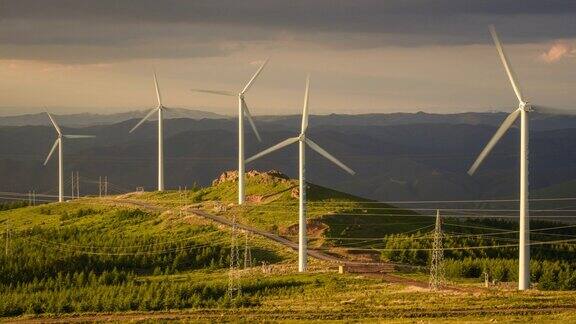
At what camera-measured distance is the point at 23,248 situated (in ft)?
588

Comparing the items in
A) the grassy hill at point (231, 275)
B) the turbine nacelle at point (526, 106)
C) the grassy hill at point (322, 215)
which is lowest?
the grassy hill at point (231, 275)

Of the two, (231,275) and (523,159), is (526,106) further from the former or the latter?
(231,275)

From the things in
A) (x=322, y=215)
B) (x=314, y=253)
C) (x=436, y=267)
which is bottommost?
(x=314, y=253)

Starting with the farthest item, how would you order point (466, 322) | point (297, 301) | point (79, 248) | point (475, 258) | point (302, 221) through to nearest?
point (79, 248)
point (475, 258)
point (302, 221)
point (297, 301)
point (466, 322)

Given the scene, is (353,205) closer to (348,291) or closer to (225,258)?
(225,258)

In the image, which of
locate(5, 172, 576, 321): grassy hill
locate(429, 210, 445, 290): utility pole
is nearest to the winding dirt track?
locate(5, 172, 576, 321): grassy hill

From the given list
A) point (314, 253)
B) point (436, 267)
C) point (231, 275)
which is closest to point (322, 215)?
point (314, 253)

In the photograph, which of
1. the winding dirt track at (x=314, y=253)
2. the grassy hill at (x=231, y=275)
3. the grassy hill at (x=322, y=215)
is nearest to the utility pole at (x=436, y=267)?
the grassy hill at (x=231, y=275)

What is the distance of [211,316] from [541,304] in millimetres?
35978

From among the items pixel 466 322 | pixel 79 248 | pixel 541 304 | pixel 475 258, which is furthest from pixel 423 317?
pixel 79 248

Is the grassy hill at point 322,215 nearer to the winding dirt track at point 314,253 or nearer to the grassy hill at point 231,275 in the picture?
the grassy hill at point 231,275

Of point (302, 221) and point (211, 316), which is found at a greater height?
point (302, 221)

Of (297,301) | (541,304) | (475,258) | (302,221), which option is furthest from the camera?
(475,258)

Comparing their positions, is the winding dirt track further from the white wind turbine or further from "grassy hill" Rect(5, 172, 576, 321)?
the white wind turbine
